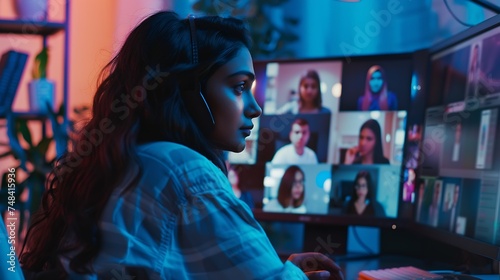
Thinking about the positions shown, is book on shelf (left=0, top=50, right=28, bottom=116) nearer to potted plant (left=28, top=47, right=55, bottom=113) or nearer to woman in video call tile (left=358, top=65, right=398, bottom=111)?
potted plant (left=28, top=47, right=55, bottom=113)

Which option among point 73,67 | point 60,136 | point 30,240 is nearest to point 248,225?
point 30,240

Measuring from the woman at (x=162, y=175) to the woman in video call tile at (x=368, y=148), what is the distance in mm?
576

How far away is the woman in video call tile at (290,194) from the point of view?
1545 millimetres

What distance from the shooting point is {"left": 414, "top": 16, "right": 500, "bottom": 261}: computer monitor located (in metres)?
1.14

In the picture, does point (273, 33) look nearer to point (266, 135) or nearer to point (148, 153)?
point (266, 135)

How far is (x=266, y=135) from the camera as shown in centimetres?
162

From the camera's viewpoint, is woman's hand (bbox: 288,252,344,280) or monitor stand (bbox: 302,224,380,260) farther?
monitor stand (bbox: 302,224,380,260)

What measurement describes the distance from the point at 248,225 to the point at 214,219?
47 millimetres

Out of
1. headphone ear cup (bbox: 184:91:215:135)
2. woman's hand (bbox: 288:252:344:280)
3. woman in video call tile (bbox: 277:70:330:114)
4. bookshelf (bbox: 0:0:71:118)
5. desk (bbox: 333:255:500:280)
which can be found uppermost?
bookshelf (bbox: 0:0:71:118)

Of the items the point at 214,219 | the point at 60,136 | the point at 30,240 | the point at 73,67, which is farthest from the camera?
the point at 73,67

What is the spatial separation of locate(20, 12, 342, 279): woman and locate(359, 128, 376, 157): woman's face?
23.0 inches

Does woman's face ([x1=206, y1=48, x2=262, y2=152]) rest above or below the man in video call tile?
above

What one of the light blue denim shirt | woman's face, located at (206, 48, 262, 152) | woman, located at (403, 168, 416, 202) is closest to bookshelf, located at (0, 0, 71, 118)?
woman, located at (403, 168, 416, 202)

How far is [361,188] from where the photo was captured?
4.87ft
